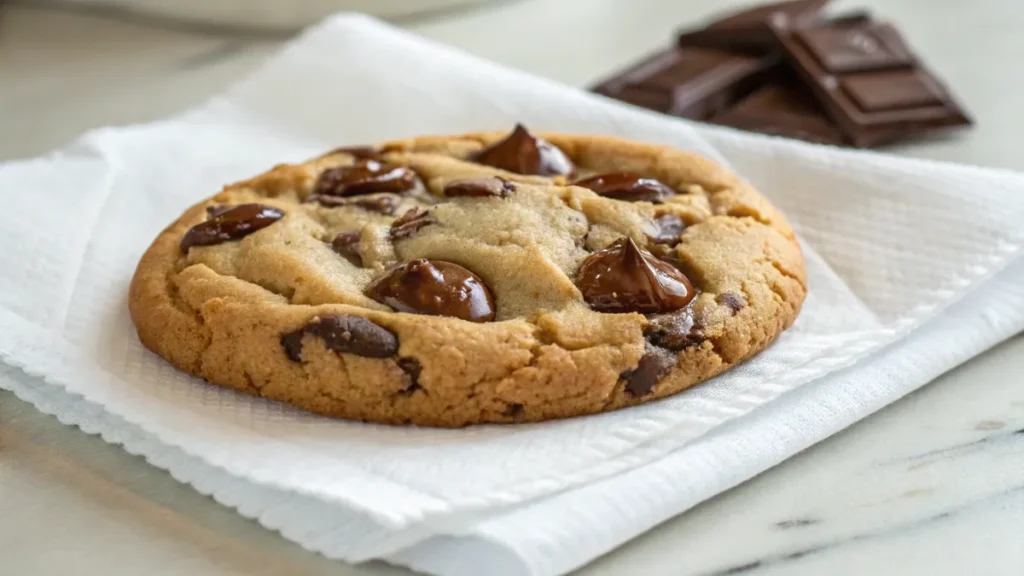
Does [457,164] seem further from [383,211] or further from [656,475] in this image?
[656,475]

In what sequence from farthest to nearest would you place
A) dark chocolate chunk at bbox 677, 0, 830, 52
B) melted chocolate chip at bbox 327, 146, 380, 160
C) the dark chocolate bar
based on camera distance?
1. dark chocolate chunk at bbox 677, 0, 830, 52
2. the dark chocolate bar
3. melted chocolate chip at bbox 327, 146, 380, 160

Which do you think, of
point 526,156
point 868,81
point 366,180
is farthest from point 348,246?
point 868,81

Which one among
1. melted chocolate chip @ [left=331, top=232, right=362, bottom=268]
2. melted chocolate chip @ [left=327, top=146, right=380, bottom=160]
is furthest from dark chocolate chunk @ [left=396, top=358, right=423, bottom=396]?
melted chocolate chip @ [left=327, top=146, right=380, bottom=160]

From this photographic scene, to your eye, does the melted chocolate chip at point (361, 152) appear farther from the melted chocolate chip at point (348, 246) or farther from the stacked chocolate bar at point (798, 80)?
the stacked chocolate bar at point (798, 80)

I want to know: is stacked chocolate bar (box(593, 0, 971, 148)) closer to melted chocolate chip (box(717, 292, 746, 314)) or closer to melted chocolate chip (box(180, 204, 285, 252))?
melted chocolate chip (box(717, 292, 746, 314))

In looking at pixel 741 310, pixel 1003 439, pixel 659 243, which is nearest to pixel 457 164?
pixel 659 243

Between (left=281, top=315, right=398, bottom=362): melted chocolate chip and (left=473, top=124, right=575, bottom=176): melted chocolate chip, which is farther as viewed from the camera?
(left=473, top=124, right=575, bottom=176): melted chocolate chip

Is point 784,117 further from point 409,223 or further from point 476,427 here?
point 476,427
